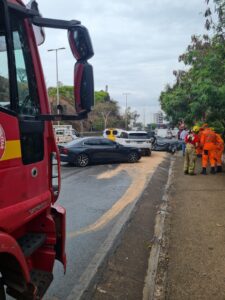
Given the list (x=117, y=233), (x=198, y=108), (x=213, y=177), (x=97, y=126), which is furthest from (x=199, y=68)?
(x=97, y=126)

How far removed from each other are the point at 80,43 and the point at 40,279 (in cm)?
188

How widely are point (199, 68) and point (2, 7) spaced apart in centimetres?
1602

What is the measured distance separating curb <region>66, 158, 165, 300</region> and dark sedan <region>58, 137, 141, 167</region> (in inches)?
456

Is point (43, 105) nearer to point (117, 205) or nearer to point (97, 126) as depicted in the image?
point (117, 205)

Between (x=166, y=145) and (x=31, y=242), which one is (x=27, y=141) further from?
(x=166, y=145)

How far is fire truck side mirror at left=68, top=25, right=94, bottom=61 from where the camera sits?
10.3 feet

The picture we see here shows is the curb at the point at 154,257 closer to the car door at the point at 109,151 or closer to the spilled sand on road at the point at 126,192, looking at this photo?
the spilled sand on road at the point at 126,192

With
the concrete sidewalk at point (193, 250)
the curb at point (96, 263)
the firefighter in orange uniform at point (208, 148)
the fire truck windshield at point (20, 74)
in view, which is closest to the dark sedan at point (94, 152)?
the firefighter in orange uniform at point (208, 148)

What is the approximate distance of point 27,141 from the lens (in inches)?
127

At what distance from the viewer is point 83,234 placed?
24.7 feet

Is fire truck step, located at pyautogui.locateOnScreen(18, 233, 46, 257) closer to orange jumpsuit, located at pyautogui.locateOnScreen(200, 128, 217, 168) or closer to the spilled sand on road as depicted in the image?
the spilled sand on road

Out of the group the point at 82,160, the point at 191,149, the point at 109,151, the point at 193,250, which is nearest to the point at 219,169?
the point at 191,149

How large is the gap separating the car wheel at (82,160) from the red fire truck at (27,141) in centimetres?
1689

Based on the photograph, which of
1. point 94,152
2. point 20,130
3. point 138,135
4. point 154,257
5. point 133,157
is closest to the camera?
point 20,130
